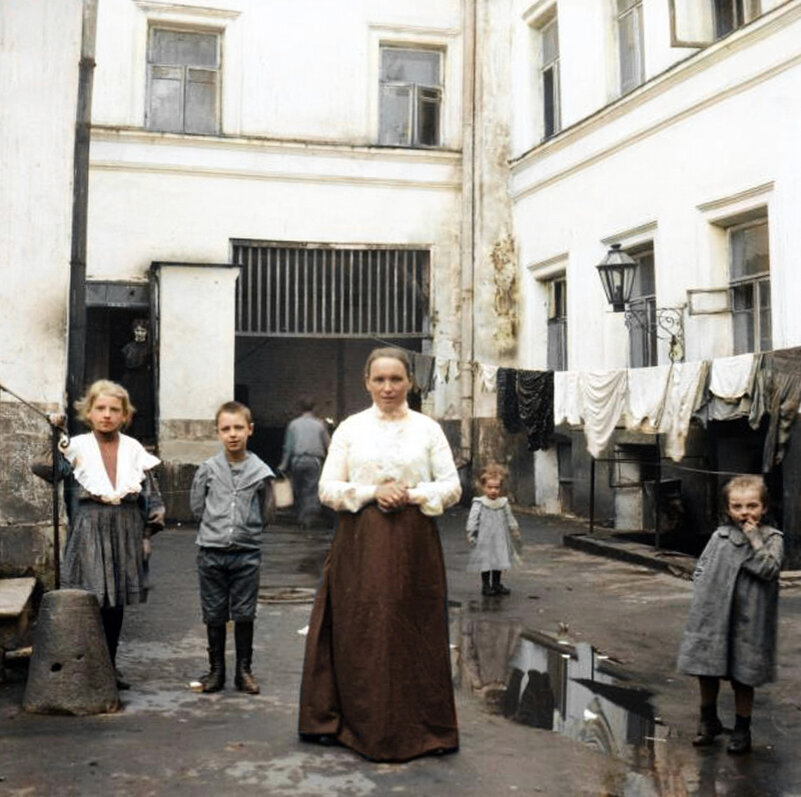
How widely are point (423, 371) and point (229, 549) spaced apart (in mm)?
11395

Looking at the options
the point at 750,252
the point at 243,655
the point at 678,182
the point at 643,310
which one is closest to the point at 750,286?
the point at 750,252

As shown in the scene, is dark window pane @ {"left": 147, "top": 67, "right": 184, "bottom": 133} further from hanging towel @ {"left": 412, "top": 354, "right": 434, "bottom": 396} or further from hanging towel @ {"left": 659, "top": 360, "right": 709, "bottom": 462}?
hanging towel @ {"left": 659, "top": 360, "right": 709, "bottom": 462}

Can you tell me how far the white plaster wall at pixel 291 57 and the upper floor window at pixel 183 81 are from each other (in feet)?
0.65

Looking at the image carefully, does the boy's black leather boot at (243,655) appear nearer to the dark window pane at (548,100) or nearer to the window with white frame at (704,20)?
the window with white frame at (704,20)

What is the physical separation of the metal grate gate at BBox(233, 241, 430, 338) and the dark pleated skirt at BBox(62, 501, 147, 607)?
1157 centimetres

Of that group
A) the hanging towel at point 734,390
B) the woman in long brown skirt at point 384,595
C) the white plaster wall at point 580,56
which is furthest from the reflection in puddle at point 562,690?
the white plaster wall at point 580,56

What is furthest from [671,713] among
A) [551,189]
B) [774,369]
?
[551,189]

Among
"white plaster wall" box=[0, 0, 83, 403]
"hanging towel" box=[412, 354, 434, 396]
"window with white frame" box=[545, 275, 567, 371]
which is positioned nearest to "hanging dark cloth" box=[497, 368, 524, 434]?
"window with white frame" box=[545, 275, 567, 371]

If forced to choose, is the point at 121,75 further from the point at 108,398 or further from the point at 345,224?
the point at 108,398

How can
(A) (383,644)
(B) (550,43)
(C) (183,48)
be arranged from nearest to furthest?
1. (A) (383,644)
2. (B) (550,43)
3. (C) (183,48)

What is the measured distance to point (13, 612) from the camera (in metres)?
6.21

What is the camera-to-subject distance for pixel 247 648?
5.94 m

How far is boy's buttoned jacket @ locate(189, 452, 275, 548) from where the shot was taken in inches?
232

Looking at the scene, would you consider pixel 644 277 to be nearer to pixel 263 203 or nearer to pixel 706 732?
pixel 263 203
